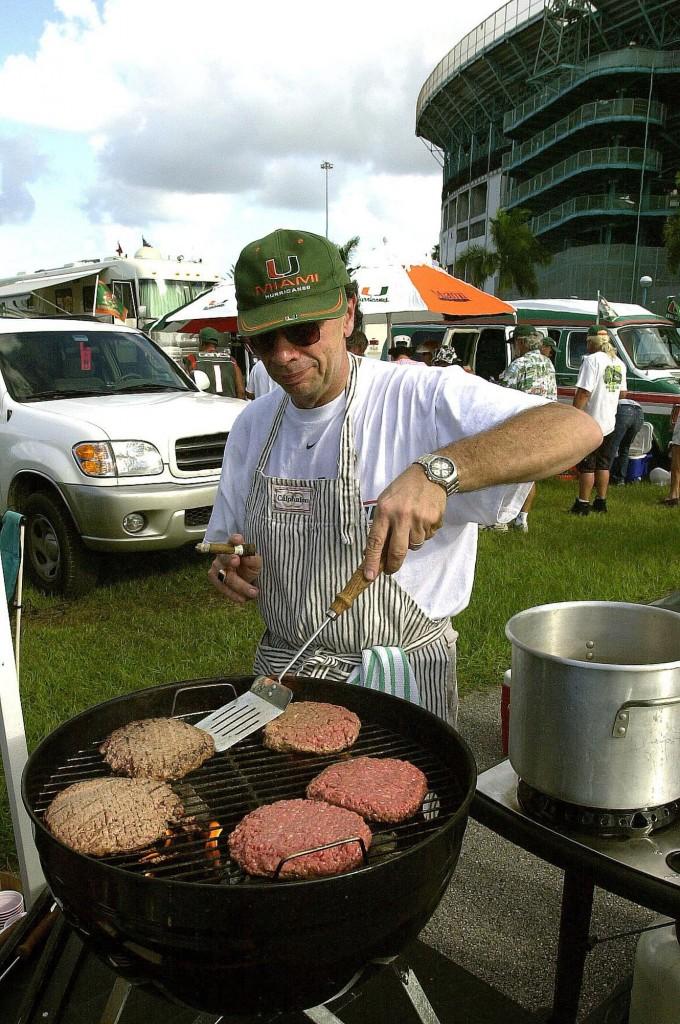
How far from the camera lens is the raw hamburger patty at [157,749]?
1.70 metres

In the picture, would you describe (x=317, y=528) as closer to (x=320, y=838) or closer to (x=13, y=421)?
(x=320, y=838)

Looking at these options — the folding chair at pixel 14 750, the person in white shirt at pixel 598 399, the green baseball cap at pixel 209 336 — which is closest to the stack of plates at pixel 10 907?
the folding chair at pixel 14 750

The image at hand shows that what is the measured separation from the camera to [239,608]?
5844 millimetres

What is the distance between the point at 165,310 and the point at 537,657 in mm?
17176

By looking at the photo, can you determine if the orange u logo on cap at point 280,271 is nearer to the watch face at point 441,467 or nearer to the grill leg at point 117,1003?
the watch face at point 441,467

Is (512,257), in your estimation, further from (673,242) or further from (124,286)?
(124,286)

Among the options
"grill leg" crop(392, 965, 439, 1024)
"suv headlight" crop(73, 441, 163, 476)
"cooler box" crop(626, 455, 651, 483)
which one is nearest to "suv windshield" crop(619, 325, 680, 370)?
"cooler box" crop(626, 455, 651, 483)

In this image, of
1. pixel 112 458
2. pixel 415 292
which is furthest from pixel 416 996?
pixel 415 292

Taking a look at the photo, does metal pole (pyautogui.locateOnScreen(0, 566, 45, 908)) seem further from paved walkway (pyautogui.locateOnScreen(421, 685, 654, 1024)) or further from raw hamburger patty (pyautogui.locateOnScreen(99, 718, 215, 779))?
paved walkway (pyautogui.locateOnScreen(421, 685, 654, 1024))

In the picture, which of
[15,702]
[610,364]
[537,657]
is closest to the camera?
[537,657]

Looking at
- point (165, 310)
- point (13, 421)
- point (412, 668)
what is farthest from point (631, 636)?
point (165, 310)

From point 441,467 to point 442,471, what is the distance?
0.01 m

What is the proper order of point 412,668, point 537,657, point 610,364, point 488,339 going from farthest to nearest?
point 488,339 → point 610,364 → point 412,668 → point 537,657

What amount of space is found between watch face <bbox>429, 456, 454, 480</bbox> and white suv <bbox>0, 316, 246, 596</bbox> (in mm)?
4244
